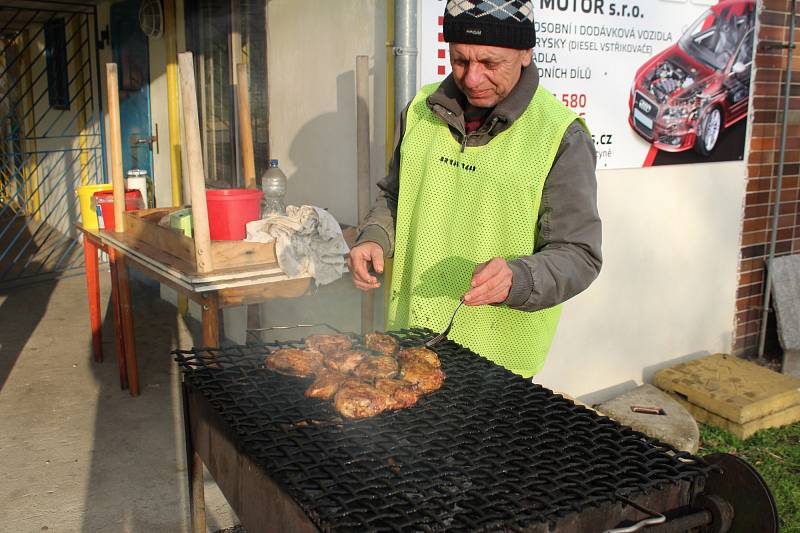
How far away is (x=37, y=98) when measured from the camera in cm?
1163

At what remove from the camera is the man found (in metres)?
2.46

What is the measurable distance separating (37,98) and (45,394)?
25.8ft

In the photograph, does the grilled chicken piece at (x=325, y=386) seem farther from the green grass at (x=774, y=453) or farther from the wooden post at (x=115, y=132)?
the wooden post at (x=115, y=132)

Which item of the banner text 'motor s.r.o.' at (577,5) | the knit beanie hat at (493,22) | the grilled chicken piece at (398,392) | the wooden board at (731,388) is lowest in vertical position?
the wooden board at (731,388)

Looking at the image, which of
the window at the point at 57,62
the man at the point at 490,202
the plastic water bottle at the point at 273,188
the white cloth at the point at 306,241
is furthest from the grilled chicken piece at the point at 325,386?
the window at the point at 57,62

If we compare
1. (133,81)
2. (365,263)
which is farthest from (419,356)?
(133,81)

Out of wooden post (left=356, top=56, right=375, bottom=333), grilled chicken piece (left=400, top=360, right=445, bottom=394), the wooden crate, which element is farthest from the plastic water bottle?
grilled chicken piece (left=400, top=360, right=445, bottom=394)

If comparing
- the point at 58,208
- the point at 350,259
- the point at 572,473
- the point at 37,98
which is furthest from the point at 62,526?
the point at 37,98

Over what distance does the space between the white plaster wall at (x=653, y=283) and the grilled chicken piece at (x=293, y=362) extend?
2.66 meters

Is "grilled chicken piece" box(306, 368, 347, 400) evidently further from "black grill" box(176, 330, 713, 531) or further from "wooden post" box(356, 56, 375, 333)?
"wooden post" box(356, 56, 375, 333)

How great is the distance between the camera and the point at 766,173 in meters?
5.84

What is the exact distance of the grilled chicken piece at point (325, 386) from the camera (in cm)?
222

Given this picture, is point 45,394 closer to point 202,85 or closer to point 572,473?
point 202,85

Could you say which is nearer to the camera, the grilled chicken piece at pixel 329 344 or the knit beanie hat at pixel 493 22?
the knit beanie hat at pixel 493 22
